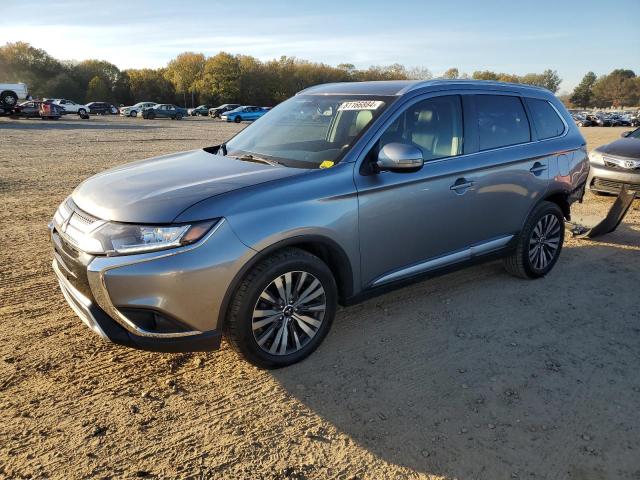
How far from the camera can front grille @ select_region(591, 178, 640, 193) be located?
8248 millimetres

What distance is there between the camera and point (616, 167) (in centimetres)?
852

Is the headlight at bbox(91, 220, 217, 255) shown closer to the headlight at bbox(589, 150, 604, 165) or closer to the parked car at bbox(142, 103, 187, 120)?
the headlight at bbox(589, 150, 604, 165)

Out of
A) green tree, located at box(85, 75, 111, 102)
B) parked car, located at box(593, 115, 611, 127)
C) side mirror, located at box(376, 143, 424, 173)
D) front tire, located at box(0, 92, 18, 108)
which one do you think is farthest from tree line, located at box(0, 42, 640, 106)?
side mirror, located at box(376, 143, 424, 173)

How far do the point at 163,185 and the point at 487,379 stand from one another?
2.50 metres

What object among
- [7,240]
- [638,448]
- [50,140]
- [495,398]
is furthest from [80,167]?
[638,448]

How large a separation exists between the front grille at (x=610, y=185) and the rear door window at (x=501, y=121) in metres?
4.67

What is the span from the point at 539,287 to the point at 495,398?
217cm

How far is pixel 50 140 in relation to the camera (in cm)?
2011

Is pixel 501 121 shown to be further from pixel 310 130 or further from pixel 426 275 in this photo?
pixel 310 130

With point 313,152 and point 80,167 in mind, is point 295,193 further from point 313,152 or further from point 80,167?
point 80,167

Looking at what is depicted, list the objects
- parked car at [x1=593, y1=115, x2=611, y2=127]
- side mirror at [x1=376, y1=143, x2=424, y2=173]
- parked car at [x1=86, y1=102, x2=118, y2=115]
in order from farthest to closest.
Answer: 1. parked car at [x1=593, y1=115, x2=611, y2=127]
2. parked car at [x1=86, y1=102, x2=118, y2=115]
3. side mirror at [x1=376, y1=143, x2=424, y2=173]

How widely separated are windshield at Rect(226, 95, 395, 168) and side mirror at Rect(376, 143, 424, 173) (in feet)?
0.93

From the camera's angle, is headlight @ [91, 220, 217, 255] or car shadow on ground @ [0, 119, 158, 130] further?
car shadow on ground @ [0, 119, 158, 130]

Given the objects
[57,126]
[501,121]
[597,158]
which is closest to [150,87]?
[57,126]
